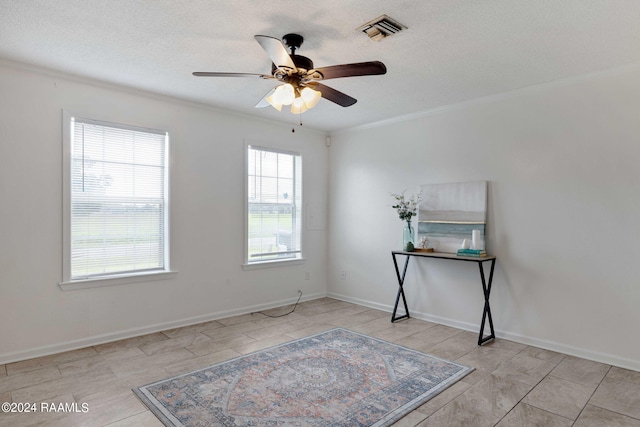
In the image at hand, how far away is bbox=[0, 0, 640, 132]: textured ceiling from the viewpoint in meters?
2.30

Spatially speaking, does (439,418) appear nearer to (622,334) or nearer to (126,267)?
(622,334)

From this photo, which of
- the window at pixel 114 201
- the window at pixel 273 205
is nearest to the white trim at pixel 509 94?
Result: the window at pixel 273 205

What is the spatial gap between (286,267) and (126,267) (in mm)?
2059

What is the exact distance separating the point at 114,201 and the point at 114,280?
0.79m

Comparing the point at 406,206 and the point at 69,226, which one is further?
the point at 406,206

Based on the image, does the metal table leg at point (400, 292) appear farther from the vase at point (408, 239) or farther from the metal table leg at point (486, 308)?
the metal table leg at point (486, 308)

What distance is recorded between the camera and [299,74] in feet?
8.34

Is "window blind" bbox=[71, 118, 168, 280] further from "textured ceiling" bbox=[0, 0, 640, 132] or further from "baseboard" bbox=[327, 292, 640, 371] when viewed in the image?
"baseboard" bbox=[327, 292, 640, 371]

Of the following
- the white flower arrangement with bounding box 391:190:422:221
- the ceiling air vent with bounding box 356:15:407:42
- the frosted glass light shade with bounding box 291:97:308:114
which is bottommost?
the white flower arrangement with bounding box 391:190:422:221

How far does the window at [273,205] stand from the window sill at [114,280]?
42.0 inches

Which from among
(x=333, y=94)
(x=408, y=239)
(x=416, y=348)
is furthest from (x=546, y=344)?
(x=333, y=94)

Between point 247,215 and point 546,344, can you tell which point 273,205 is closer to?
point 247,215

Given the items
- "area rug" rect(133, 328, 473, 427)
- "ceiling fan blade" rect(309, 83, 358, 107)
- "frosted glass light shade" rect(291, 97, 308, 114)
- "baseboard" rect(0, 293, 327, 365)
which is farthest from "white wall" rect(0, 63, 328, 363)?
"ceiling fan blade" rect(309, 83, 358, 107)

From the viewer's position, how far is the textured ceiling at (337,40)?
2.30 metres
